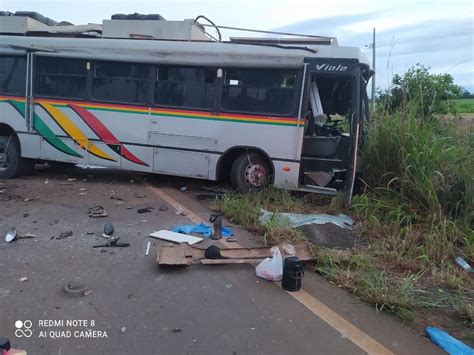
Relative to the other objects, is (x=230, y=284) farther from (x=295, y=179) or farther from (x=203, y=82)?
(x=203, y=82)

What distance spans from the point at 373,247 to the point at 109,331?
309cm

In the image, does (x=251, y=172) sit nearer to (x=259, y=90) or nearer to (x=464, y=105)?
(x=259, y=90)

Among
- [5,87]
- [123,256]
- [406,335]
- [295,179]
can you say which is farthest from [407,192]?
[5,87]

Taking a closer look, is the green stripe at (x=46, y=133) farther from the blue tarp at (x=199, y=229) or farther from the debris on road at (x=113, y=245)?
the debris on road at (x=113, y=245)

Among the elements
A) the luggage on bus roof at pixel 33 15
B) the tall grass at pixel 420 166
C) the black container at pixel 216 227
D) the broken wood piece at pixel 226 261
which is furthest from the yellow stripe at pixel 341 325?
the luggage on bus roof at pixel 33 15

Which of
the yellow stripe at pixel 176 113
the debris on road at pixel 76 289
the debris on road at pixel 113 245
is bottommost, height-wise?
the debris on road at pixel 76 289

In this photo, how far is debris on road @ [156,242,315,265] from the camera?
180 inches

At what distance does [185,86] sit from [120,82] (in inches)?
50.7

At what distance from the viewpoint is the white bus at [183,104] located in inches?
287

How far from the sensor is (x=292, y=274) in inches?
161

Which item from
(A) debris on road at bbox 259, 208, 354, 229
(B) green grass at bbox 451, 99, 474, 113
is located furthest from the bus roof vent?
(A) debris on road at bbox 259, 208, 354, 229

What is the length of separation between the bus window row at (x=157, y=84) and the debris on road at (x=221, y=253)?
3.05 metres

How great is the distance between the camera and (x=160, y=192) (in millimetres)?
8125

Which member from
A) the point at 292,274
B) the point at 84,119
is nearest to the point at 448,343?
the point at 292,274
